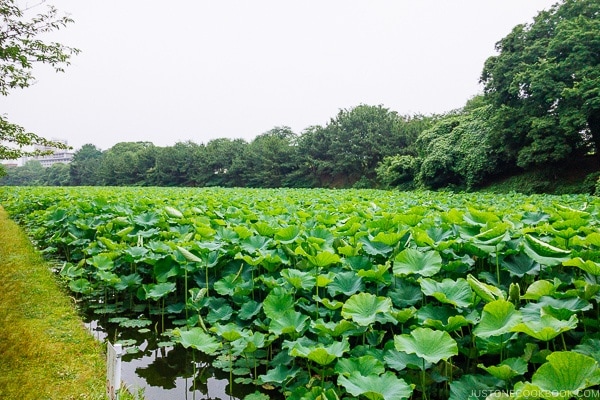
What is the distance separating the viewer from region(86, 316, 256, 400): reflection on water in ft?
8.21

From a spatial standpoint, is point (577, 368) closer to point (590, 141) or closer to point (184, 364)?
point (184, 364)

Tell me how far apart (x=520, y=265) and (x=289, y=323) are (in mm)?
1389

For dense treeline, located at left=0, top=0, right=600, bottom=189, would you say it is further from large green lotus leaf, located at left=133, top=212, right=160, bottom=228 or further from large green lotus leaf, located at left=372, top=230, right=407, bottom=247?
large green lotus leaf, located at left=133, top=212, right=160, bottom=228

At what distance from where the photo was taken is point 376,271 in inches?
89.2

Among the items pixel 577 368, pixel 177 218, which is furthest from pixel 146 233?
pixel 577 368

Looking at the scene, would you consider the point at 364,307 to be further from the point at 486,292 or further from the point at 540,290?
the point at 540,290

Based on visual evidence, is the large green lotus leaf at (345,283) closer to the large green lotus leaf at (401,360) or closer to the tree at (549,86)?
the large green lotus leaf at (401,360)

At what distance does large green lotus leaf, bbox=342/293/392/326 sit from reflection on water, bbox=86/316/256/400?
0.95 meters

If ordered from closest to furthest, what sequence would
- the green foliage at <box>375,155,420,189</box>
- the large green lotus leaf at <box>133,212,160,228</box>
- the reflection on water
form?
the reflection on water → the large green lotus leaf at <box>133,212,160,228</box> → the green foliage at <box>375,155,420,189</box>

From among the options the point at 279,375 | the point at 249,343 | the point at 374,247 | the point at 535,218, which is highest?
the point at 535,218

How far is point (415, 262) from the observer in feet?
7.54

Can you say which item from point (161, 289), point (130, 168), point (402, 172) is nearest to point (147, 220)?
point (161, 289)

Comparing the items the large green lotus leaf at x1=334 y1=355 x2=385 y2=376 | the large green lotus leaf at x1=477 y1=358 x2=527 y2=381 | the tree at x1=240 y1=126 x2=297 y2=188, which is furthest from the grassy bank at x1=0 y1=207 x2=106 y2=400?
the tree at x1=240 y1=126 x2=297 y2=188

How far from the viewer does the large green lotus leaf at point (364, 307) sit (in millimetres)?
1983
